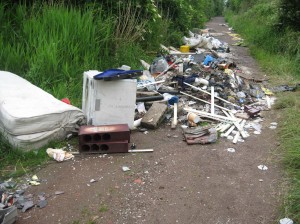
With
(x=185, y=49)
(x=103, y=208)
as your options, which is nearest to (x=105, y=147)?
(x=103, y=208)

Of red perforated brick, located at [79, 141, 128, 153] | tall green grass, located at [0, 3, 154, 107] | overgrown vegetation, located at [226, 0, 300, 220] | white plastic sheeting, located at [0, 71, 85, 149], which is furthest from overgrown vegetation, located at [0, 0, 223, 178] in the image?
overgrown vegetation, located at [226, 0, 300, 220]

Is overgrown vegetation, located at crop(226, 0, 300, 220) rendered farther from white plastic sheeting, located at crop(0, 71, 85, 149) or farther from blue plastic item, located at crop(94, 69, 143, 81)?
white plastic sheeting, located at crop(0, 71, 85, 149)

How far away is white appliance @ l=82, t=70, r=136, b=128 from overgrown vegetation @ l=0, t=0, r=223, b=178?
726mm

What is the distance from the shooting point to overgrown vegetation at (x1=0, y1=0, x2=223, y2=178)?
4953 millimetres

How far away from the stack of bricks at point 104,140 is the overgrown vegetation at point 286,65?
1898 millimetres

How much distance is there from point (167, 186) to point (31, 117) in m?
1.70

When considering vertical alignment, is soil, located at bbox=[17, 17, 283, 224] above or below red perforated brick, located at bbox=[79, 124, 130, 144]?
below

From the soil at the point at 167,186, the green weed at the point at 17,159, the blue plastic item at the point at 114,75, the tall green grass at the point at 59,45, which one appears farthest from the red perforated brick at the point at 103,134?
the tall green grass at the point at 59,45

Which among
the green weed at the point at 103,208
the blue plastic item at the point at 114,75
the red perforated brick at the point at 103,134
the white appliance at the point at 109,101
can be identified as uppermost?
the blue plastic item at the point at 114,75

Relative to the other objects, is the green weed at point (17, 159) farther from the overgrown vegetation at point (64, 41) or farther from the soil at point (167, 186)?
the soil at point (167, 186)

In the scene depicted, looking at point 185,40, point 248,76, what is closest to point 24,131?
point 248,76

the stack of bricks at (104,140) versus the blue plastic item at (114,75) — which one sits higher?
the blue plastic item at (114,75)

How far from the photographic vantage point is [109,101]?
13.7 feet

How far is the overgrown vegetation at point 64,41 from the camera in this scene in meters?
4.95
